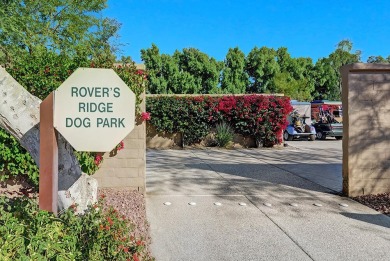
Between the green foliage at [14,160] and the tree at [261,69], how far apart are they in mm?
31428

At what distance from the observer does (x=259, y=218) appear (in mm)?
5227

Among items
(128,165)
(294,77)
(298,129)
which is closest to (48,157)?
(128,165)

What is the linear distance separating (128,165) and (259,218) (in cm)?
256

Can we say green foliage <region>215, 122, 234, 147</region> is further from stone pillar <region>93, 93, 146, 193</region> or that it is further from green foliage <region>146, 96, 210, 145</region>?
stone pillar <region>93, 93, 146, 193</region>

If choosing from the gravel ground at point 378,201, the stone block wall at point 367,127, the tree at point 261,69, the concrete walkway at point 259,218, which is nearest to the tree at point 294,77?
the tree at point 261,69

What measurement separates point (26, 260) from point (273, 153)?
11.7 metres

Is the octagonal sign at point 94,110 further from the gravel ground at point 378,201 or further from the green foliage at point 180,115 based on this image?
the green foliage at point 180,115

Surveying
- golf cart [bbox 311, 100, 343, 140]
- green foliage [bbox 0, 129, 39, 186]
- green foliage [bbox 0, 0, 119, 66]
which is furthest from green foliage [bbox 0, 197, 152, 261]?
golf cart [bbox 311, 100, 343, 140]

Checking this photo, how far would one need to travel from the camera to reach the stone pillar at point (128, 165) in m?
6.54

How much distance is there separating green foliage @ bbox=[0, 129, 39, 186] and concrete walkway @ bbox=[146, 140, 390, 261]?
1851 mm

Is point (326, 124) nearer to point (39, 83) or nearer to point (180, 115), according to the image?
point (180, 115)

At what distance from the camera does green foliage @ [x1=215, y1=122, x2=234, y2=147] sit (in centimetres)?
1492

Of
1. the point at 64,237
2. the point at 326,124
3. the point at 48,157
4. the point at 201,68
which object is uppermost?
the point at 201,68

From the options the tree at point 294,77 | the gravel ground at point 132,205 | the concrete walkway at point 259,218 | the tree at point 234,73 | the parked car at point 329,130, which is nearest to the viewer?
the concrete walkway at point 259,218
